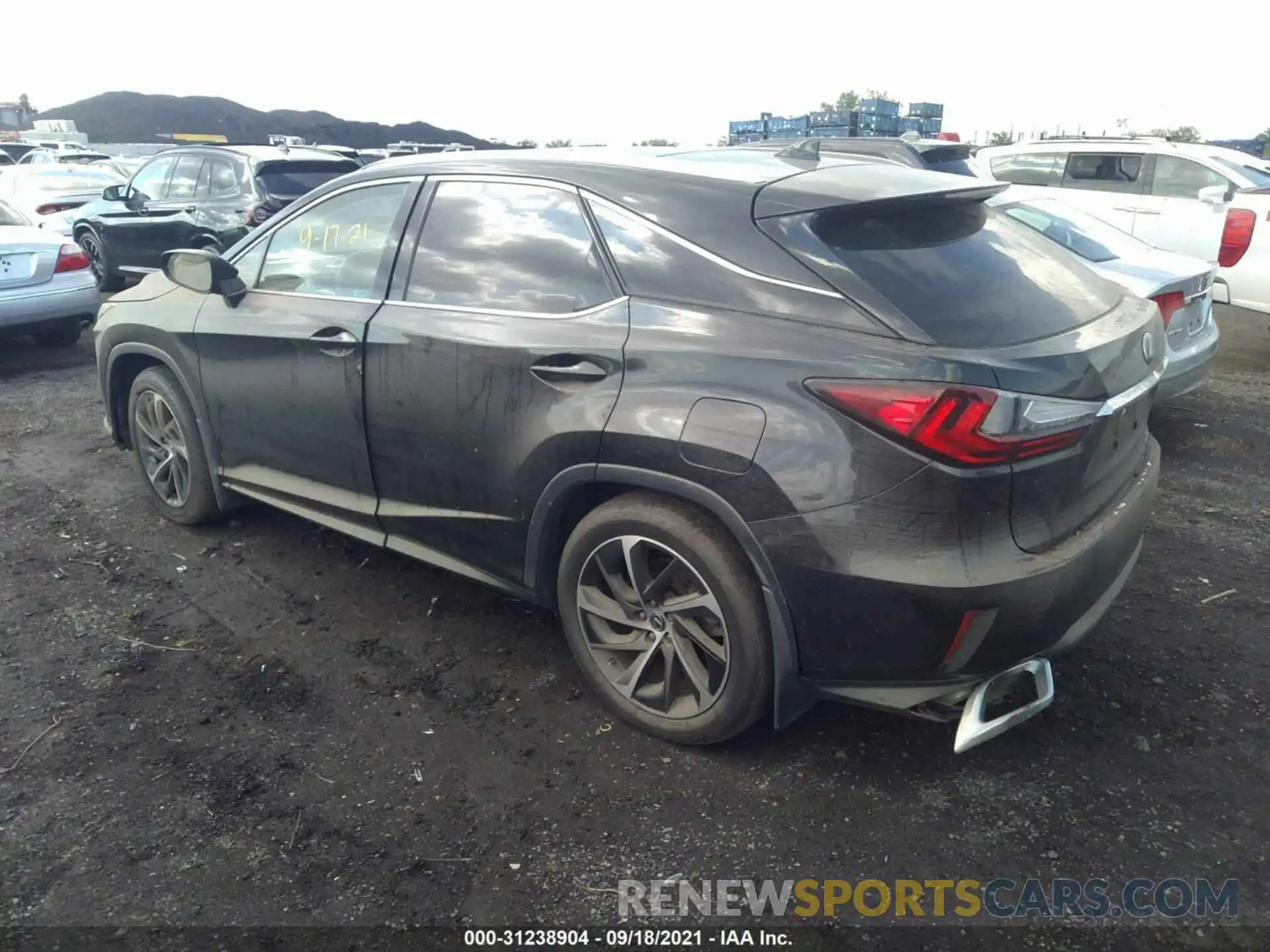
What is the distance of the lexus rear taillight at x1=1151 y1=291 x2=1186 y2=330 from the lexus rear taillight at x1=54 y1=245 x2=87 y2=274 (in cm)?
834

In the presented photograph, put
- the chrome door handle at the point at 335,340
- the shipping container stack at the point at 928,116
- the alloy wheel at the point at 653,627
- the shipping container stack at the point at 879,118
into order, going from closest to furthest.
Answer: the alloy wheel at the point at 653,627 < the chrome door handle at the point at 335,340 < the shipping container stack at the point at 879,118 < the shipping container stack at the point at 928,116

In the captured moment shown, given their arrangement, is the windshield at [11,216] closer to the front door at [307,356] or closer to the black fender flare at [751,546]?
the front door at [307,356]

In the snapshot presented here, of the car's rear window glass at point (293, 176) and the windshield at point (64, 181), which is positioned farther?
the windshield at point (64, 181)

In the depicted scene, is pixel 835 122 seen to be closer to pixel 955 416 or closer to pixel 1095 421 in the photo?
pixel 1095 421

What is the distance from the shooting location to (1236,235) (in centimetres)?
784

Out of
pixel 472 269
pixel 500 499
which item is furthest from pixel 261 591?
pixel 472 269

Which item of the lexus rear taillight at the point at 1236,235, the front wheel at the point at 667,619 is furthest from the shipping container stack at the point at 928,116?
the front wheel at the point at 667,619

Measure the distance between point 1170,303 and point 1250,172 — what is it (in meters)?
5.70

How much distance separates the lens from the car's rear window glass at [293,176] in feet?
34.3

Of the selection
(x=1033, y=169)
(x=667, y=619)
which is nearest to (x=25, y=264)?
(x=667, y=619)

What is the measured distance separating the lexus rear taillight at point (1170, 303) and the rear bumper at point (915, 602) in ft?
11.0

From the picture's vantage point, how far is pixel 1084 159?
411 inches

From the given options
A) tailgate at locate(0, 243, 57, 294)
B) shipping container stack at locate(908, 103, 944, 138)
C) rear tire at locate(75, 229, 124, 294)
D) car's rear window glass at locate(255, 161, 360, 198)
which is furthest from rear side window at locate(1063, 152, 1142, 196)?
shipping container stack at locate(908, 103, 944, 138)

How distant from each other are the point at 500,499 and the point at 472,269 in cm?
80
